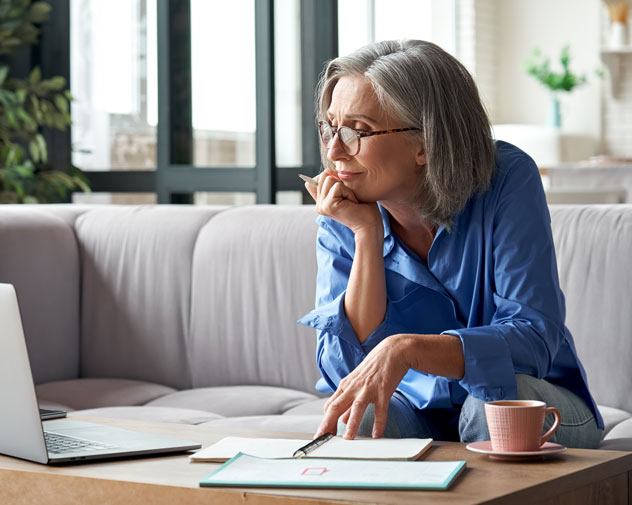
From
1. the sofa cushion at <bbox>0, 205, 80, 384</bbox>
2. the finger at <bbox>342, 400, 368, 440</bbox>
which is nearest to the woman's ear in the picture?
the finger at <bbox>342, 400, 368, 440</bbox>

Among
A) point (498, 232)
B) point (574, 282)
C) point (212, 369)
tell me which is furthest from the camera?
point (212, 369)

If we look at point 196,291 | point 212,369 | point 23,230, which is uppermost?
point 23,230

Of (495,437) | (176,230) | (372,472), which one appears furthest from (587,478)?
(176,230)

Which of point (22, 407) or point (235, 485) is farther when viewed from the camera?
point (22, 407)

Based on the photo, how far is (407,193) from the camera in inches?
67.3

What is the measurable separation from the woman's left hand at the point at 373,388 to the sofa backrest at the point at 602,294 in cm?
98

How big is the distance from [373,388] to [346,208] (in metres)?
0.40

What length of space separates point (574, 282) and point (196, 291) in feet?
3.62

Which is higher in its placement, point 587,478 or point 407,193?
point 407,193

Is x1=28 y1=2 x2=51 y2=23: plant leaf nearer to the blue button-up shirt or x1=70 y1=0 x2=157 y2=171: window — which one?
x1=70 y1=0 x2=157 y2=171: window

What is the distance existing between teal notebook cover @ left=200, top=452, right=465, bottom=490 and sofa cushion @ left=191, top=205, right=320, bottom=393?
4.76ft

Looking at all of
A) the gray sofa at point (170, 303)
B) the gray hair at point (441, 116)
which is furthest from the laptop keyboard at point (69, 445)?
the gray sofa at point (170, 303)

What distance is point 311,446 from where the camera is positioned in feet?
4.23

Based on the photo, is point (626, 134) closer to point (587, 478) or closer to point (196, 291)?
point (196, 291)
